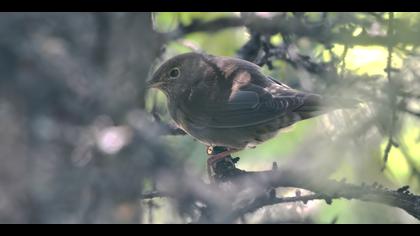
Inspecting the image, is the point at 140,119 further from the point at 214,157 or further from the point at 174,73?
the point at 174,73

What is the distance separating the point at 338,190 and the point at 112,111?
1123 mm

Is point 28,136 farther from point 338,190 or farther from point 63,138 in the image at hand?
point 338,190

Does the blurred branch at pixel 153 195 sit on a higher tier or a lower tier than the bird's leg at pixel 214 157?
lower

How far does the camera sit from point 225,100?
12.3ft

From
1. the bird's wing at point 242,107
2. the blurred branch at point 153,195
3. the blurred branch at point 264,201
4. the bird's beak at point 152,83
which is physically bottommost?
the blurred branch at point 264,201

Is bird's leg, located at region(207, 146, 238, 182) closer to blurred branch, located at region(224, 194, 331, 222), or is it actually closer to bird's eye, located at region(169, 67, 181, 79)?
bird's eye, located at region(169, 67, 181, 79)

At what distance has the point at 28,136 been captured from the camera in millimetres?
6512

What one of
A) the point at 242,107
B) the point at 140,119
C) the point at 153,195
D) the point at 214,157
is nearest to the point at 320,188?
the point at 153,195

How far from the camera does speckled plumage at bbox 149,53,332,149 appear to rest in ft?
11.1

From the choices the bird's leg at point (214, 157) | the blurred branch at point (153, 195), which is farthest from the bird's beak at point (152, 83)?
the blurred branch at point (153, 195)

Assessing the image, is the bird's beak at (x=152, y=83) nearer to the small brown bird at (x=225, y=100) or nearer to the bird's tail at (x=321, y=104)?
the small brown bird at (x=225, y=100)

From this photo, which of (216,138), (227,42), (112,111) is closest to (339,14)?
(227,42)

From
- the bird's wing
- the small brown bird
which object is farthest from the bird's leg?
the bird's wing

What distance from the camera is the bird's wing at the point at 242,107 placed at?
3544mm
